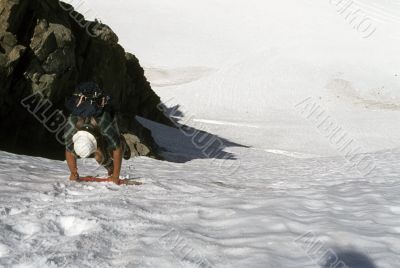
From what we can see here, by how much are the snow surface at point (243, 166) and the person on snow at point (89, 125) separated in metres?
0.52

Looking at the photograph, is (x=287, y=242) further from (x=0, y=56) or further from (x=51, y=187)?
(x=0, y=56)

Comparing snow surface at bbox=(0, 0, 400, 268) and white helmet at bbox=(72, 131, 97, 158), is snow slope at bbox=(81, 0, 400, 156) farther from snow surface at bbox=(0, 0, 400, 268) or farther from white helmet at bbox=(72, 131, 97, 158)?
white helmet at bbox=(72, 131, 97, 158)

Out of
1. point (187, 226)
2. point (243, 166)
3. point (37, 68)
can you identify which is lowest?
point (187, 226)

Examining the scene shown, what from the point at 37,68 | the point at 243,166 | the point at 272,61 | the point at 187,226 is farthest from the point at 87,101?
the point at 272,61

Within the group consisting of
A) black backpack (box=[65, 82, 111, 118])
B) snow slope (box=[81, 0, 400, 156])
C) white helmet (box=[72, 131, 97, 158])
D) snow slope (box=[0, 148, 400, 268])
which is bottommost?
snow slope (box=[0, 148, 400, 268])

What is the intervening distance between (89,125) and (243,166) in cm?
845

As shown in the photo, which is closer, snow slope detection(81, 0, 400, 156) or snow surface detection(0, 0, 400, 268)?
snow surface detection(0, 0, 400, 268)

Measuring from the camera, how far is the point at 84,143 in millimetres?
6250

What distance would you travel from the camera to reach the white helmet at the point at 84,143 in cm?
623

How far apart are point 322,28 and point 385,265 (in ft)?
191

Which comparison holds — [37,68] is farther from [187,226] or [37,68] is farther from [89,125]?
[187,226]

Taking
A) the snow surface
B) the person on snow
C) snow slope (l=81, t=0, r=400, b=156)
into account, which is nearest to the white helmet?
the person on snow

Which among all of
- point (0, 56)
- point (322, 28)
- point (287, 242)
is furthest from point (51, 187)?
point (322, 28)

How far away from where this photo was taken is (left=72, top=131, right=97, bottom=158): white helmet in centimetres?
623
